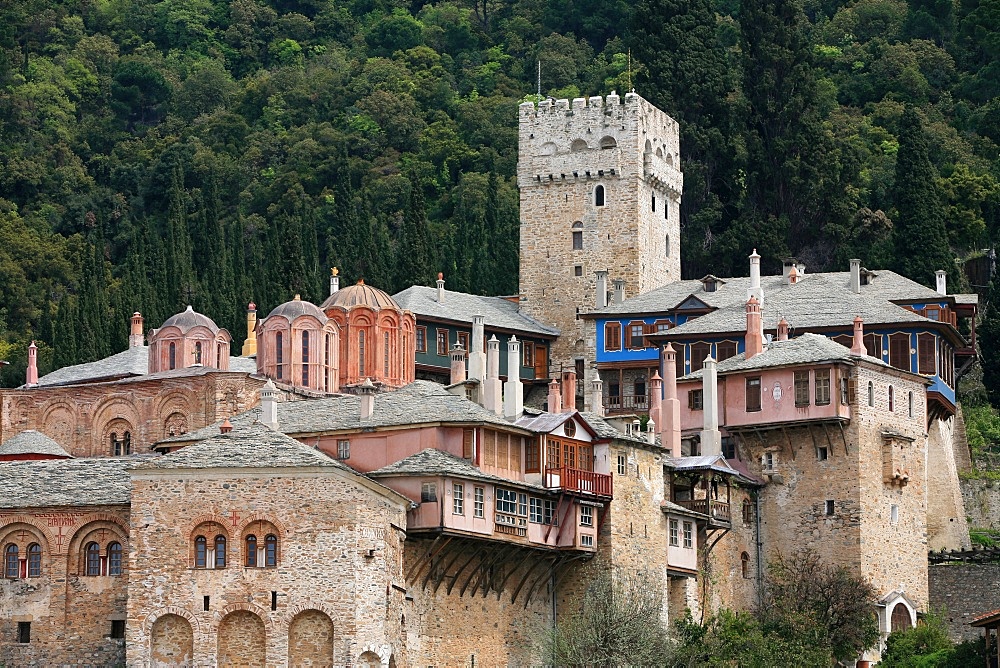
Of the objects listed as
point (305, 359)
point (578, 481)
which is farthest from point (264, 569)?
point (305, 359)

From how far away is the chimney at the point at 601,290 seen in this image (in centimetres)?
10425

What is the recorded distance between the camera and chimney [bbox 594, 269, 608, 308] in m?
104

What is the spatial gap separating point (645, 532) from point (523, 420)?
530 centimetres

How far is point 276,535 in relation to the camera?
6944 cm

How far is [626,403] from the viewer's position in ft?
332

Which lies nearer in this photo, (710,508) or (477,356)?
(710,508)

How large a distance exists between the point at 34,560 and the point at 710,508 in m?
22.5

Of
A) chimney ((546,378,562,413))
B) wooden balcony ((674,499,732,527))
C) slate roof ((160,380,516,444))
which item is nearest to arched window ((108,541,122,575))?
slate roof ((160,380,516,444))

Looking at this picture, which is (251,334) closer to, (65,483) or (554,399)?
(554,399)

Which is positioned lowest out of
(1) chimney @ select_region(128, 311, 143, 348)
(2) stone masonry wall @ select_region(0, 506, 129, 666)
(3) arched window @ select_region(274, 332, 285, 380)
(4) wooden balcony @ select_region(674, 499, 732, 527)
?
(2) stone masonry wall @ select_region(0, 506, 129, 666)

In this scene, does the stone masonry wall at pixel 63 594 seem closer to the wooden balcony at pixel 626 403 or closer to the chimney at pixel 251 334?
the chimney at pixel 251 334

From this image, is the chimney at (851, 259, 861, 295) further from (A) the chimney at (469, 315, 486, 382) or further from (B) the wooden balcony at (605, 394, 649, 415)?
(A) the chimney at (469, 315, 486, 382)

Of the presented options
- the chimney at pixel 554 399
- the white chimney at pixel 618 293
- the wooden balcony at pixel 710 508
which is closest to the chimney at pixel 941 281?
the white chimney at pixel 618 293

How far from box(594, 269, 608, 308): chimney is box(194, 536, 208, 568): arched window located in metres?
36.9
